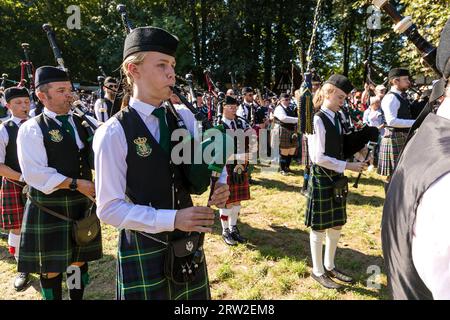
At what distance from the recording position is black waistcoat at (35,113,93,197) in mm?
2766

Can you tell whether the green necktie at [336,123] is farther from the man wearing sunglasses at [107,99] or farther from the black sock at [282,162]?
the black sock at [282,162]

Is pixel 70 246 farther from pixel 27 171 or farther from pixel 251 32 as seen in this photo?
pixel 251 32

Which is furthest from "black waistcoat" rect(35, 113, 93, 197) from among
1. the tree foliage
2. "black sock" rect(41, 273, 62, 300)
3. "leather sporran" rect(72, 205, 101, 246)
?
the tree foliage

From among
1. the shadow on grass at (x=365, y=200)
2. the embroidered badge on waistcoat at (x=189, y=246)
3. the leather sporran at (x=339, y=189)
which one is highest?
the leather sporran at (x=339, y=189)

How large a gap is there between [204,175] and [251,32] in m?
25.2

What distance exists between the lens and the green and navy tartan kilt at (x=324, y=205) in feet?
11.3

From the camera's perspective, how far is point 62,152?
9.21ft

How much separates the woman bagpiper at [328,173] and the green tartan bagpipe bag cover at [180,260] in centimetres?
192

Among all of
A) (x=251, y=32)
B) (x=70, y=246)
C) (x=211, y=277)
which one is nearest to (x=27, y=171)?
(x=70, y=246)

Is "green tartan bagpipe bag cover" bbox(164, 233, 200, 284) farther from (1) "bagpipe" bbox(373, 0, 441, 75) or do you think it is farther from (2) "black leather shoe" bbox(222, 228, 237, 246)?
(2) "black leather shoe" bbox(222, 228, 237, 246)

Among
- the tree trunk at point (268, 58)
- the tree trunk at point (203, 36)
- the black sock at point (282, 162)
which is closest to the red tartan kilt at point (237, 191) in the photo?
the black sock at point (282, 162)

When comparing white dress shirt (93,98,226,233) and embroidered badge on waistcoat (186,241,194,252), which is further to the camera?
embroidered badge on waistcoat (186,241,194,252)

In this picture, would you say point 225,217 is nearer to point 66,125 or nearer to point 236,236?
point 236,236
